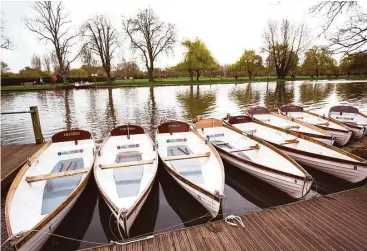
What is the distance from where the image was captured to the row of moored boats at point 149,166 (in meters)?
4.77

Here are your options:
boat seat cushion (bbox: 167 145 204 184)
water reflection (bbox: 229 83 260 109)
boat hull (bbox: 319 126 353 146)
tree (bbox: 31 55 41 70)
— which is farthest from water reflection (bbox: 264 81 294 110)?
tree (bbox: 31 55 41 70)

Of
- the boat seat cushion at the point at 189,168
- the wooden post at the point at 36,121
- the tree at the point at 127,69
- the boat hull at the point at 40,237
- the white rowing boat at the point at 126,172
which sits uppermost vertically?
the tree at the point at 127,69

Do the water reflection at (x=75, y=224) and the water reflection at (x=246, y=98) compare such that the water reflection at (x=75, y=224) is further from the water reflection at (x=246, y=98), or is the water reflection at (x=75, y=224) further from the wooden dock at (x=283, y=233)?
the water reflection at (x=246, y=98)

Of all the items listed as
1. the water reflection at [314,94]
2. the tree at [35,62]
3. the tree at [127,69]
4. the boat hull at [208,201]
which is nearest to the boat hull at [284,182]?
the boat hull at [208,201]

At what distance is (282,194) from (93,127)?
12694 mm

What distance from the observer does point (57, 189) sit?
19.4 feet

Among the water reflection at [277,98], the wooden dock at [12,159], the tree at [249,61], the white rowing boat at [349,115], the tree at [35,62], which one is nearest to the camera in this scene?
the wooden dock at [12,159]

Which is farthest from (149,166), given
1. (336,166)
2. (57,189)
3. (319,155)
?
(336,166)

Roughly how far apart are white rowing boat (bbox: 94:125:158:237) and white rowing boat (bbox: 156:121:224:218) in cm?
64

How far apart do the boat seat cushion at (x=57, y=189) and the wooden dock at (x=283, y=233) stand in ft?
6.02

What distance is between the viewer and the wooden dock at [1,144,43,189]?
22.5 feet

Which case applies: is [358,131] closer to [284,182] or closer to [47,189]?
[284,182]

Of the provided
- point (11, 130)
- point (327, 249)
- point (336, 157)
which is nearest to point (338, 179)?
point (336, 157)

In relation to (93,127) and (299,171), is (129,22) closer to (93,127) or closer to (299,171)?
(93,127)
